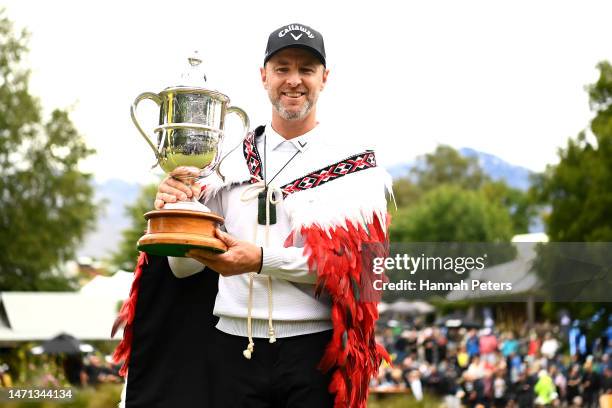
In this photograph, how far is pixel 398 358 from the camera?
1850 cm

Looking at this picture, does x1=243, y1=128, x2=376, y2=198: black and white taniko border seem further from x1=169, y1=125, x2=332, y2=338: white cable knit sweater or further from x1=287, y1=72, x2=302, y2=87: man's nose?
x1=287, y1=72, x2=302, y2=87: man's nose

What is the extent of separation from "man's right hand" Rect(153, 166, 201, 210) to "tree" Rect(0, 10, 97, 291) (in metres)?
25.3

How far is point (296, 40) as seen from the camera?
3.27m

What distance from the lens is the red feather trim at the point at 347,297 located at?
10.3ft

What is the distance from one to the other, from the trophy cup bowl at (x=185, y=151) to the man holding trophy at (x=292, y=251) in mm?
53

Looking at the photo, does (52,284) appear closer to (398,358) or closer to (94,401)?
(398,358)

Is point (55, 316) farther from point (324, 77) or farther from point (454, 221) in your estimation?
point (454, 221)

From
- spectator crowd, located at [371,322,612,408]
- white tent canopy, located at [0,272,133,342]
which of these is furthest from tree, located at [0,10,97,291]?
spectator crowd, located at [371,322,612,408]

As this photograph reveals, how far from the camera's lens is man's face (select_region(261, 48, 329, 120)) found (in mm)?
3320

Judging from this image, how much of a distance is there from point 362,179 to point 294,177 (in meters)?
0.26

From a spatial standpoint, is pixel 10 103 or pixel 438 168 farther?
pixel 438 168

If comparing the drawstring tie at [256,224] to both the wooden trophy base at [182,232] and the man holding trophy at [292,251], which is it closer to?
the man holding trophy at [292,251]

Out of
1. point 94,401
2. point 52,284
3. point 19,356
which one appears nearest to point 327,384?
point 94,401
